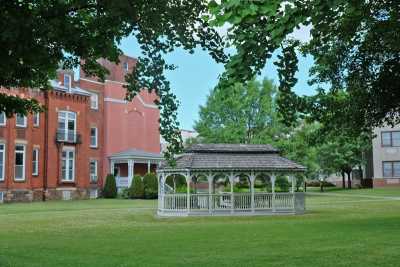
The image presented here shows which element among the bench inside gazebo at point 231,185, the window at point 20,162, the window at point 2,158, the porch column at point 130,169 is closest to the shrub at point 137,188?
the porch column at point 130,169

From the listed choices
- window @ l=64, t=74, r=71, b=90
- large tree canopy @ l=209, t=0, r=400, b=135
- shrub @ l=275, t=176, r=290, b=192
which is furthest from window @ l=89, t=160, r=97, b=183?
large tree canopy @ l=209, t=0, r=400, b=135

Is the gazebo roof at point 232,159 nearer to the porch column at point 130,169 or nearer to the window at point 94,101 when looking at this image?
the porch column at point 130,169

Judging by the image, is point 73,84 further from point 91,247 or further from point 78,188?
point 91,247

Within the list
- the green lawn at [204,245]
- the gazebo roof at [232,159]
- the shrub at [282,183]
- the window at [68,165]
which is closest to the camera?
the green lawn at [204,245]

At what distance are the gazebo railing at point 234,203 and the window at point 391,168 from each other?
39276 millimetres

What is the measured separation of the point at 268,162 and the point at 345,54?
10150 mm

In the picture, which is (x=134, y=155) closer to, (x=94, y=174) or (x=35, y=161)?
(x=94, y=174)

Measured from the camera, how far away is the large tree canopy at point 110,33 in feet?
23.7

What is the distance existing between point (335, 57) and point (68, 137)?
34.4 meters

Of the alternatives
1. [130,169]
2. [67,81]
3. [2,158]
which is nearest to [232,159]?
[2,158]

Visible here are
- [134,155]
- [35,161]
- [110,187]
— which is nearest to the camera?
[35,161]

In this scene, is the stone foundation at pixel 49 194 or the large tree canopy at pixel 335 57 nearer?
the large tree canopy at pixel 335 57

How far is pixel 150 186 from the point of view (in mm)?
50250

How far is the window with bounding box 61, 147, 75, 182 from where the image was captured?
4959 cm
